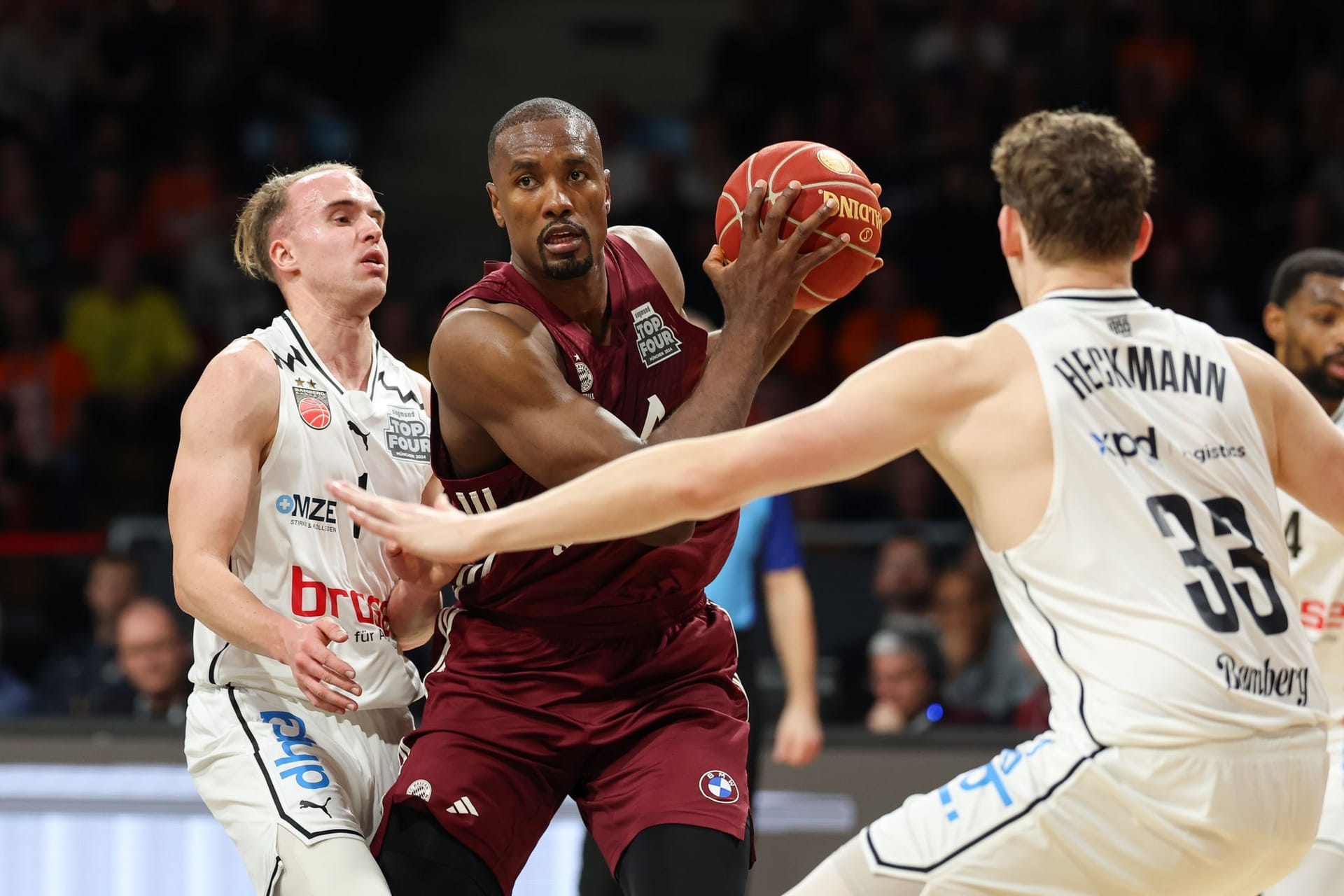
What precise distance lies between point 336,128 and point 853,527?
603 cm

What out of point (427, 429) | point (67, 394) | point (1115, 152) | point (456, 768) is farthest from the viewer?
point (67, 394)

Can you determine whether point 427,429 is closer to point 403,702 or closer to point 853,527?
point 403,702

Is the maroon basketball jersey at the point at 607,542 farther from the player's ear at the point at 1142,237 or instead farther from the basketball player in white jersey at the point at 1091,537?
the player's ear at the point at 1142,237

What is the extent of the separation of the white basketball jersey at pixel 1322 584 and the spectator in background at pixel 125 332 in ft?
24.6

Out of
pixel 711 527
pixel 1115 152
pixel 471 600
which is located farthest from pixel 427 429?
pixel 1115 152

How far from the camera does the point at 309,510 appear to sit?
397 cm

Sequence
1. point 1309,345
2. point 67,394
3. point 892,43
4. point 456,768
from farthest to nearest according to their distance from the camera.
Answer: point 892,43
point 67,394
point 1309,345
point 456,768

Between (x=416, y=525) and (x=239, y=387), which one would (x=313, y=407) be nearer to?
(x=239, y=387)

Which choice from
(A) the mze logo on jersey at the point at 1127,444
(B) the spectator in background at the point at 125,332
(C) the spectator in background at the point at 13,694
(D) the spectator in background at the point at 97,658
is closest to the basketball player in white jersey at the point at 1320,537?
(A) the mze logo on jersey at the point at 1127,444

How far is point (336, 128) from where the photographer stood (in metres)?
11.7

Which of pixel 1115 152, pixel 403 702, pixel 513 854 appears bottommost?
pixel 513 854

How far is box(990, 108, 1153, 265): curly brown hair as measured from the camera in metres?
2.93

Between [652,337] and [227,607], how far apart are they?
117cm

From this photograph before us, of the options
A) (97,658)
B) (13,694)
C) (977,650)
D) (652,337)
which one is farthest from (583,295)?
(13,694)
